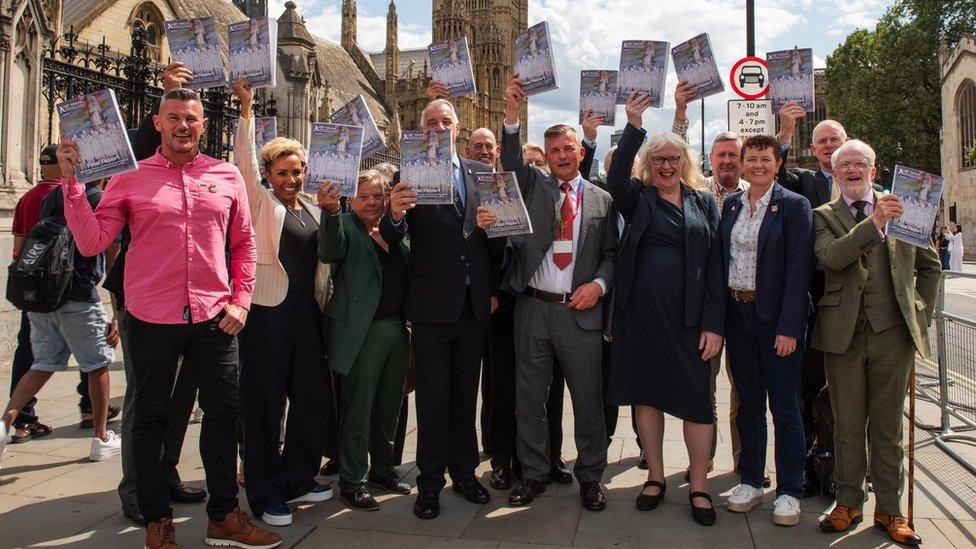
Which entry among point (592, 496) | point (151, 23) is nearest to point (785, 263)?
point (592, 496)

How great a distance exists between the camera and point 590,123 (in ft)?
16.1

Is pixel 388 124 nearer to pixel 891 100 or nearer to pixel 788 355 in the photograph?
pixel 891 100

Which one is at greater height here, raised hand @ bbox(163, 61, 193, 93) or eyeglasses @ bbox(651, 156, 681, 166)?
raised hand @ bbox(163, 61, 193, 93)

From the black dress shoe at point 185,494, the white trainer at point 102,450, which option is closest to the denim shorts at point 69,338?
the white trainer at point 102,450

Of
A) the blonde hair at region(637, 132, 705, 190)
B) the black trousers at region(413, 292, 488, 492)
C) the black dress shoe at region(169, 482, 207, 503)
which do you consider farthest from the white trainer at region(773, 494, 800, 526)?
the black dress shoe at region(169, 482, 207, 503)

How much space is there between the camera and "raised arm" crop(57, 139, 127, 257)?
3.44 metres

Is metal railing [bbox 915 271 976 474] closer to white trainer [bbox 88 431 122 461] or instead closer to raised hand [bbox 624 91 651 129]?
raised hand [bbox 624 91 651 129]

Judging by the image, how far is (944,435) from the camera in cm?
586

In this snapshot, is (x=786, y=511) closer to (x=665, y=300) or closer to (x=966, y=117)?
(x=665, y=300)

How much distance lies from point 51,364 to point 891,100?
49095mm

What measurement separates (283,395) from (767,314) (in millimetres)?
2918

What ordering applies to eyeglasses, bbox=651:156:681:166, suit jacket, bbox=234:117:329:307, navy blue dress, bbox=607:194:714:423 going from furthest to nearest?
1. eyeglasses, bbox=651:156:681:166
2. navy blue dress, bbox=607:194:714:423
3. suit jacket, bbox=234:117:329:307

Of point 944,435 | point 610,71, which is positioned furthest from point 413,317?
point 944,435

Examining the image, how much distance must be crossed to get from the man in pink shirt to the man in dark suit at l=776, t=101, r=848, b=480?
134 inches
